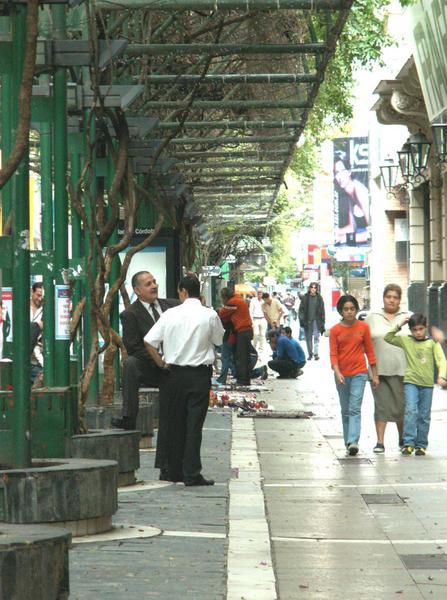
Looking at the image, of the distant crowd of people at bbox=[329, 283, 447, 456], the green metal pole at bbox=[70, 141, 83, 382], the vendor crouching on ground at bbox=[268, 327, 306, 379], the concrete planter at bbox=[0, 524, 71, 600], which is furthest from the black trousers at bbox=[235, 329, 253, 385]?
the concrete planter at bbox=[0, 524, 71, 600]

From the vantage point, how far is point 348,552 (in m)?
10.2

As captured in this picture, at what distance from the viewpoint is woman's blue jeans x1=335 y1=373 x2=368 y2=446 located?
16.7 metres

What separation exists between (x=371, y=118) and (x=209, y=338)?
123ft

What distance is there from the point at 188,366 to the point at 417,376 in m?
3.99

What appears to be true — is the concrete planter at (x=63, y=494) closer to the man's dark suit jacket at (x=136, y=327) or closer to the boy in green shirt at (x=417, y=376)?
the man's dark suit jacket at (x=136, y=327)

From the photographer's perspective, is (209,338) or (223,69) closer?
(209,338)

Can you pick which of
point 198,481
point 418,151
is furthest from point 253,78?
point 418,151

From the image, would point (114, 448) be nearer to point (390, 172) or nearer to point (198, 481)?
point (198, 481)

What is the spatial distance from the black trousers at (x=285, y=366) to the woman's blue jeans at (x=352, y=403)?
15.8m

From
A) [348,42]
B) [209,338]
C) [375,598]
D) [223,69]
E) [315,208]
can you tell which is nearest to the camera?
[375,598]

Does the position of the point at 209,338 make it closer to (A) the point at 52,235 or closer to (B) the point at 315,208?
(A) the point at 52,235

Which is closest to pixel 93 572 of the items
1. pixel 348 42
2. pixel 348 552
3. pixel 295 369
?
pixel 348 552

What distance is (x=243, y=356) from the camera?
30.0 metres

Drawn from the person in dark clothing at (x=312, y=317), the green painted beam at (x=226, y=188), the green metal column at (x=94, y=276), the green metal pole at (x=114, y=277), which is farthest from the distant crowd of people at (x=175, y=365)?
the person in dark clothing at (x=312, y=317)
